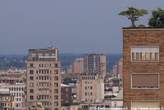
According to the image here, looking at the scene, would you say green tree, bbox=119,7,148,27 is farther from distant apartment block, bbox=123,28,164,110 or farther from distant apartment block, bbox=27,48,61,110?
distant apartment block, bbox=27,48,61,110

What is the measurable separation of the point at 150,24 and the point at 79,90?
541ft

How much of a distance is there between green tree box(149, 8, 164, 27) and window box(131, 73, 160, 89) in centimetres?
94

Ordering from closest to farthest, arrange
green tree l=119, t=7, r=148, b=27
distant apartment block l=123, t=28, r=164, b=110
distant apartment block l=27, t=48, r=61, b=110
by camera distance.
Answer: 1. distant apartment block l=123, t=28, r=164, b=110
2. green tree l=119, t=7, r=148, b=27
3. distant apartment block l=27, t=48, r=61, b=110

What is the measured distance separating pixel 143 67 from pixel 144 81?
0.24m

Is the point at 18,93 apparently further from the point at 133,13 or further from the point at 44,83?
the point at 133,13

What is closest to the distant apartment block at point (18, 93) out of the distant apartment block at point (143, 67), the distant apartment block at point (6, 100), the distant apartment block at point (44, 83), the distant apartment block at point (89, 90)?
the distant apartment block at point (6, 100)

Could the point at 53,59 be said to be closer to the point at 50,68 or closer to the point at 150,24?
the point at 50,68

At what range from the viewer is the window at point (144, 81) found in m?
17.5

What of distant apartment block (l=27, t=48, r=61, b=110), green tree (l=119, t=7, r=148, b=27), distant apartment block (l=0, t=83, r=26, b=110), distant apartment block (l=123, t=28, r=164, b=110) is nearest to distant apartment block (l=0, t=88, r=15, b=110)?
distant apartment block (l=0, t=83, r=26, b=110)

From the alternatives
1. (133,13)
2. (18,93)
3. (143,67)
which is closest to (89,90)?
(18,93)

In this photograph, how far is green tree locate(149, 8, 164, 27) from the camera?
59.1 ft

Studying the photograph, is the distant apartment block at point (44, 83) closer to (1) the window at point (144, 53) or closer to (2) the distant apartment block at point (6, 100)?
(2) the distant apartment block at point (6, 100)

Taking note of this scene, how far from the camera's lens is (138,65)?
1759 centimetres

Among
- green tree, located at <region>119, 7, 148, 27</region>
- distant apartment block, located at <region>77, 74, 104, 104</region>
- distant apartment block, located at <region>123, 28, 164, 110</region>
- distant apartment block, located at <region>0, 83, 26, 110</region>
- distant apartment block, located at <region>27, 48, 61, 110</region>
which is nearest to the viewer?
distant apartment block, located at <region>123, 28, 164, 110</region>
